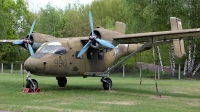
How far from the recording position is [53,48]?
19.4 m

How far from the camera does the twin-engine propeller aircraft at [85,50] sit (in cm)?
1847

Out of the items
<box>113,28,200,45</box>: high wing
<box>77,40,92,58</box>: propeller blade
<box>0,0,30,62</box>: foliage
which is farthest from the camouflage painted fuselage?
<box>0,0,30,62</box>: foliage

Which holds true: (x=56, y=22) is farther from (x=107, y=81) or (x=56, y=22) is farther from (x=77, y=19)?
(x=107, y=81)

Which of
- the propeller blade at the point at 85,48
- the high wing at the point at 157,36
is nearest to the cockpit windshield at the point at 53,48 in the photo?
the propeller blade at the point at 85,48

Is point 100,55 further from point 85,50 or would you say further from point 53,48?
point 53,48

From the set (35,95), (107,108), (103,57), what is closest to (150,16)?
(103,57)

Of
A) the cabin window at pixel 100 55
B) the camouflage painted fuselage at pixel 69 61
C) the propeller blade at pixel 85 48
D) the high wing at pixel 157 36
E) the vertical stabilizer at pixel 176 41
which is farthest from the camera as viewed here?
the cabin window at pixel 100 55

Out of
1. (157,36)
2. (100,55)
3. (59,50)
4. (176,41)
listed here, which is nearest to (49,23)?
(100,55)

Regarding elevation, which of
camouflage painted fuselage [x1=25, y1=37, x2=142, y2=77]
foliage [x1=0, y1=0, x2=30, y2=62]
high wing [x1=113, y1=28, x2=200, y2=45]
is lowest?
camouflage painted fuselage [x1=25, y1=37, x2=142, y2=77]

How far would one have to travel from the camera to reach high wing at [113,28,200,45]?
17630mm

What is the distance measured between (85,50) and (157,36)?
167 inches

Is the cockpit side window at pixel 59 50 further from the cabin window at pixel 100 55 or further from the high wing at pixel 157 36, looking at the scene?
the high wing at pixel 157 36

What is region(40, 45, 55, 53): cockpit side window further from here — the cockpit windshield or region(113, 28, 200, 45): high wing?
region(113, 28, 200, 45): high wing

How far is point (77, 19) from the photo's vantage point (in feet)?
197
